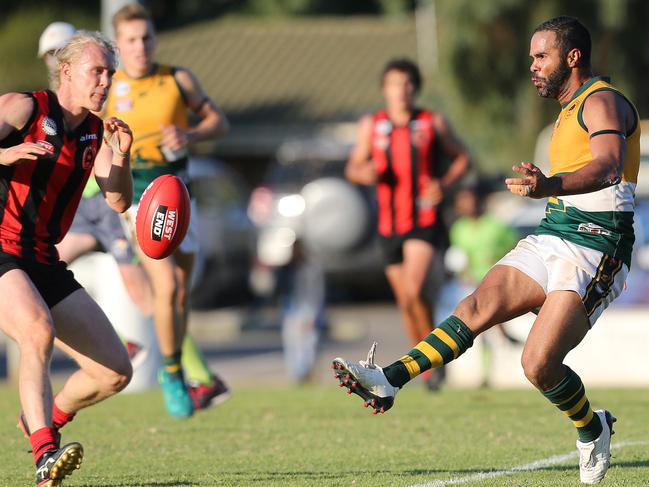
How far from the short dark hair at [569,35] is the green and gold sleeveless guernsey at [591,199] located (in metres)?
0.15

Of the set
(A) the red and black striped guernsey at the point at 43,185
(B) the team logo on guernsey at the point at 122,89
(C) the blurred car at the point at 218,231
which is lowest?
(C) the blurred car at the point at 218,231

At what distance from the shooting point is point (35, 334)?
5.98 meters

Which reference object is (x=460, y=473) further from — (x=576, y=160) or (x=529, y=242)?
(x=576, y=160)

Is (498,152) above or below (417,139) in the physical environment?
below

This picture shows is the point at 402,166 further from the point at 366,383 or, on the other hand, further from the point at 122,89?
the point at 366,383

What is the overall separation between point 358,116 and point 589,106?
28160mm

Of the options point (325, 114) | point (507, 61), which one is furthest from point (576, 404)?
point (325, 114)

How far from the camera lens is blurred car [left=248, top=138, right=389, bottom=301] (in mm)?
22828

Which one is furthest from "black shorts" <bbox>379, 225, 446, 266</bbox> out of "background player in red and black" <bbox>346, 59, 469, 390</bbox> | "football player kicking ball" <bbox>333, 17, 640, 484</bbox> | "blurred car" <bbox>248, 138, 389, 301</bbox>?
→ "blurred car" <bbox>248, 138, 389, 301</bbox>

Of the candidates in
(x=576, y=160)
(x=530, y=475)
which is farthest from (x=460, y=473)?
(x=576, y=160)

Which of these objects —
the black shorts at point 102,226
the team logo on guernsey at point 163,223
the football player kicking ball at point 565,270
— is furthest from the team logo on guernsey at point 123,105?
the football player kicking ball at point 565,270

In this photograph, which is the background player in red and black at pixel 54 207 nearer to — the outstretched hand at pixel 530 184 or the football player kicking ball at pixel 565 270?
the football player kicking ball at pixel 565 270

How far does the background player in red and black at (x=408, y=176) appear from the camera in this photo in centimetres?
1055

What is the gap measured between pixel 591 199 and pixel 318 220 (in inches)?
657
